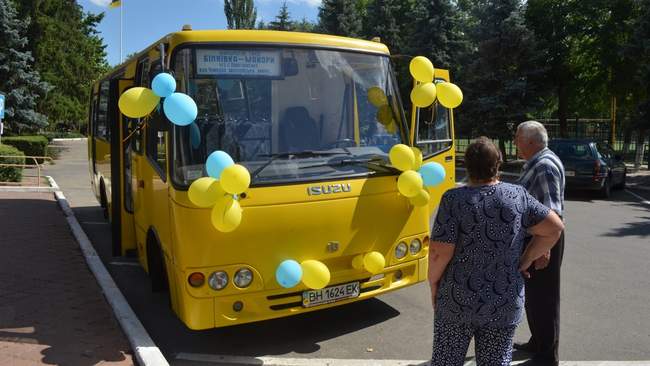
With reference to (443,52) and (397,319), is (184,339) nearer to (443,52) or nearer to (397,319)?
(397,319)

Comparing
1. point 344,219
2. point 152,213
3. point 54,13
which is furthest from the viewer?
point 54,13

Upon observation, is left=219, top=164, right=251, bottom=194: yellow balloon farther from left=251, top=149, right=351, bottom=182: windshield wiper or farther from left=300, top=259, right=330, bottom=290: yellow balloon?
left=300, top=259, right=330, bottom=290: yellow balloon

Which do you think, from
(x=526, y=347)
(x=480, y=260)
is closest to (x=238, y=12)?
(x=526, y=347)

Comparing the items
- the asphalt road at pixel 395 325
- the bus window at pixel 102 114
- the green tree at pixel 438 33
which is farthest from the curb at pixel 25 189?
the green tree at pixel 438 33

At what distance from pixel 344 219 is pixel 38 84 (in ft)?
83.2

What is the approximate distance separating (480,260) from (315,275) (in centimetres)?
165

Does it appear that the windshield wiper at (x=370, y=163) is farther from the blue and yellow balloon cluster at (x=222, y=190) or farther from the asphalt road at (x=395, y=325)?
the asphalt road at (x=395, y=325)

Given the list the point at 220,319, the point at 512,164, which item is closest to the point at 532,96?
the point at 512,164

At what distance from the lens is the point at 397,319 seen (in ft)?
18.2

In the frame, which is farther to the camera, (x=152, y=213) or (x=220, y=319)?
(x=152, y=213)

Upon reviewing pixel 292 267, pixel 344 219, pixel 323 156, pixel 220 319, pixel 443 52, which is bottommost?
pixel 220 319

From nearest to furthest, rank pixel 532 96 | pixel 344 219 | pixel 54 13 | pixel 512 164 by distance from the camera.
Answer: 1. pixel 344 219
2. pixel 532 96
3. pixel 512 164
4. pixel 54 13

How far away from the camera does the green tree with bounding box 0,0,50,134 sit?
24.4 m

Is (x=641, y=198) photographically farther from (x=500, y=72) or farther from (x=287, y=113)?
(x=287, y=113)
